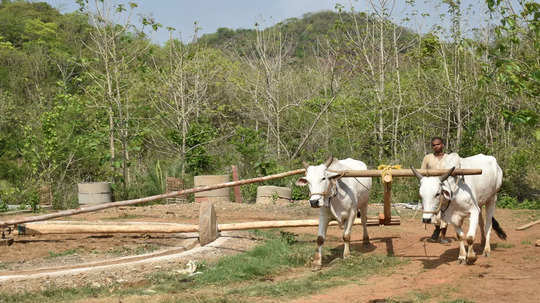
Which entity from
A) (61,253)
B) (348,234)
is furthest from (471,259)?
(61,253)

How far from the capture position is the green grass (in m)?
6.51

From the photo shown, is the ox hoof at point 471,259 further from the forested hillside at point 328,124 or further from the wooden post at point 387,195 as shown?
the forested hillside at point 328,124

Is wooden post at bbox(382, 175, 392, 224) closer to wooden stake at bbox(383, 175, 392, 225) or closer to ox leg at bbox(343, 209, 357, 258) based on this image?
wooden stake at bbox(383, 175, 392, 225)

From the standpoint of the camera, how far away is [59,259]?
850cm

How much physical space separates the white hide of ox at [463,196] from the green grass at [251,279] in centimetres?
100

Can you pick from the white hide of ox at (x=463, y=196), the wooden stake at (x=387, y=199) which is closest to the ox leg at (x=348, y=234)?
the wooden stake at (x=387, y=199)

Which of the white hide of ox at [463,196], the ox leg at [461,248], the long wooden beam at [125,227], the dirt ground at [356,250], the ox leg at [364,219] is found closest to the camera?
the dirt ground at [356,250]

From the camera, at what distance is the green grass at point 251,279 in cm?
651

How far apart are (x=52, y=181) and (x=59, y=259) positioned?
29.3 ft

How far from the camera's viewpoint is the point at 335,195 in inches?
330

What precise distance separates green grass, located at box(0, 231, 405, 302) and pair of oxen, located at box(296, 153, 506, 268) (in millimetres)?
447

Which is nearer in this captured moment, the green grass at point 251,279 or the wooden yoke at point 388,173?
the green grass at point 251,279

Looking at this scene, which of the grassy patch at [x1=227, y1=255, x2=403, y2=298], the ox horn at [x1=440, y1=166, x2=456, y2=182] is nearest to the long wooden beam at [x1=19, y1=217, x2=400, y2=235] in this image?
the grassy patch at [x1=227, y1=255, x2=403, y2=298]

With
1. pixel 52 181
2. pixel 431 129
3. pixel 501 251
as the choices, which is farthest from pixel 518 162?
pixel 52 181
